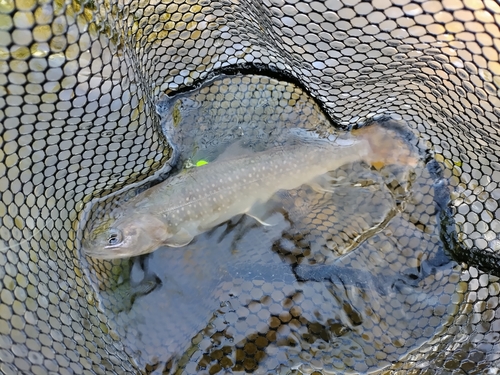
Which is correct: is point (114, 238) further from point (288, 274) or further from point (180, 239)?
point (288, 274)

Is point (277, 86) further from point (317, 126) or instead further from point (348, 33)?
point (348, 33)

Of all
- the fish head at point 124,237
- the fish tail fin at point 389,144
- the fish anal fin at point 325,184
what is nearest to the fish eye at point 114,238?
the fish head at point 124,237

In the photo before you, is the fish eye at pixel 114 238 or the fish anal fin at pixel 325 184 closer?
the fish eye at pixel 114 238

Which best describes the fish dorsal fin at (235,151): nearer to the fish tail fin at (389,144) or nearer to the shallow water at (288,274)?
the shallow water at (288,274)

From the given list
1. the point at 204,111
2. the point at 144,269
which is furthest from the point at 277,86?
the point at 144,269

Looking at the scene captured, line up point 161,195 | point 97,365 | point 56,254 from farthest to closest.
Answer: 1. point 161,195
2. point 56,254
3. point 97,365

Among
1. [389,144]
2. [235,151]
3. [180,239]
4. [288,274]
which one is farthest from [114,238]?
[389,144]
